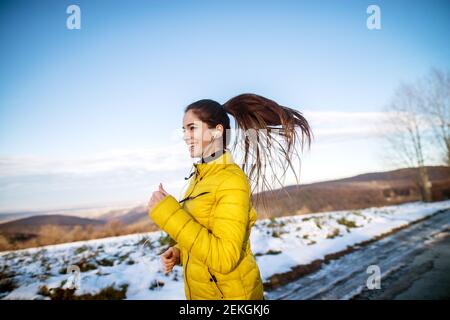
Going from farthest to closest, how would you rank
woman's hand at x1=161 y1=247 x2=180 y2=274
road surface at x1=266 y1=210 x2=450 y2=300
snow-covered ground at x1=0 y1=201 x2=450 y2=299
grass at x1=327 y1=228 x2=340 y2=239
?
grass at x1=327 y1=228 x2=340 y2=239, snow-covered ground at x1=0 y1=201 x2=450 y2=299, road surface at x1=266 y1=210 x2=450 y2=300, woman's hand at x1=161 y1=247 x2=180 y2=274

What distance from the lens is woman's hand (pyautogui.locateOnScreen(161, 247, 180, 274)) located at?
1.86 metres

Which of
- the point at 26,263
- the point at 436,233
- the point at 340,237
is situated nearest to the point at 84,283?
the point at 26,263

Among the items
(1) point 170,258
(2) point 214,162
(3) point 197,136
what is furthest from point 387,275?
(3) point 197,136

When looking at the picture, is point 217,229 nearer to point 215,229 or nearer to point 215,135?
point 215,229

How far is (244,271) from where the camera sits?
1639 millimetres

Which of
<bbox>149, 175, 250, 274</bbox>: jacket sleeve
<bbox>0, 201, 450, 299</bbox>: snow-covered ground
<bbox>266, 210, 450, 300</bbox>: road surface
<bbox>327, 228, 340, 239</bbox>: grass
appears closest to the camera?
<bbox>149, 175, 250, 274</bbox>: jacket sleeve

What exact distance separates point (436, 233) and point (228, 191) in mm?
11775

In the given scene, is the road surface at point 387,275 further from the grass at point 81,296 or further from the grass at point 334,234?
the grass at point 81,296

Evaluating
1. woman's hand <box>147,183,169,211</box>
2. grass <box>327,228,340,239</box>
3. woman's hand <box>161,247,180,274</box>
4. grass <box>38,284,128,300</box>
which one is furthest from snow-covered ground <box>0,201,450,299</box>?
woman's hand <box>147,183,169,211</box>

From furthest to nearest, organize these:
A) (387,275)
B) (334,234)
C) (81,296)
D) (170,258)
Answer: (334,234) → (387,275) → (81,296) → (170,258)

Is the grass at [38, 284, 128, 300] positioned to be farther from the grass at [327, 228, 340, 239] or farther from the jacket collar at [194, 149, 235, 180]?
the grass at [327, 228, 340, 239]

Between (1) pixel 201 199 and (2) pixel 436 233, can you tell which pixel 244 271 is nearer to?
(1) pixel 201 199

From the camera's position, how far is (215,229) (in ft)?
4.69

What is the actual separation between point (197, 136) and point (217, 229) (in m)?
0.61
